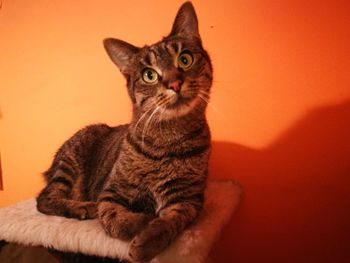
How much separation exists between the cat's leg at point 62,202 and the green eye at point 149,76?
1.50ft

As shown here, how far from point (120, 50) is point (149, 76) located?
166 mm

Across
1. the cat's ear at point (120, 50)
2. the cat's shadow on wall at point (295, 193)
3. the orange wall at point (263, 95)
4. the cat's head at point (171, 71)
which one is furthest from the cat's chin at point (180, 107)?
the cat's shadow on wall at point (295, 193)

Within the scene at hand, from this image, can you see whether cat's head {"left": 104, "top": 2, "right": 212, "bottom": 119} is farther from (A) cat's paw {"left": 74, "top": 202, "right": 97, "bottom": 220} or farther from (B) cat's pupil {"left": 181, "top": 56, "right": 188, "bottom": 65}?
(A) cat's paw {"left": 74, "top": 202, "right": 97, "bottom": 220}

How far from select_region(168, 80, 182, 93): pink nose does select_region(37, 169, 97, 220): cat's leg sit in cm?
48

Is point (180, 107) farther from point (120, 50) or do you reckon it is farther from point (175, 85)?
point (120, 50)

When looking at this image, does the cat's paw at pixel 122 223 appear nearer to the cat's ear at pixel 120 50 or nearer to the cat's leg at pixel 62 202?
the cat's leg at pixel 62 202

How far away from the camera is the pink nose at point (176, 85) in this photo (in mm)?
788

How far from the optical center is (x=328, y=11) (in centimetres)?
111

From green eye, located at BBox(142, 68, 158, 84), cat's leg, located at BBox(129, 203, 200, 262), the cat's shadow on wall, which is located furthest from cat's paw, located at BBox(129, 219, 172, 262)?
the cat's shadow on wall

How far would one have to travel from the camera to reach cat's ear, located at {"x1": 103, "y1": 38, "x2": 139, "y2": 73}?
0.95 m

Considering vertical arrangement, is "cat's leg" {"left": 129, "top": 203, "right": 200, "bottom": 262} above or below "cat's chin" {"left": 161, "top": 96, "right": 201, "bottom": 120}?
below

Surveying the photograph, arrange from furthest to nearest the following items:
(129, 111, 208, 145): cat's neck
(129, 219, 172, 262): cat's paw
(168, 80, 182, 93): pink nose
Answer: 1. (129, 111, 208, 145): cat's neck
2. (168, 80, 182, 93): pink nose
3. (129, 219, 172, 262): cat's paw

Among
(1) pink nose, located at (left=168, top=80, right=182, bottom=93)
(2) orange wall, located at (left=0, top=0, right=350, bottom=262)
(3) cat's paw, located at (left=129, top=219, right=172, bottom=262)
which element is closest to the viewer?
(3) cat's paw, located at (left=129, top=219, right=172, bottom=262)

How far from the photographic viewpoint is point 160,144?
0.91 m
